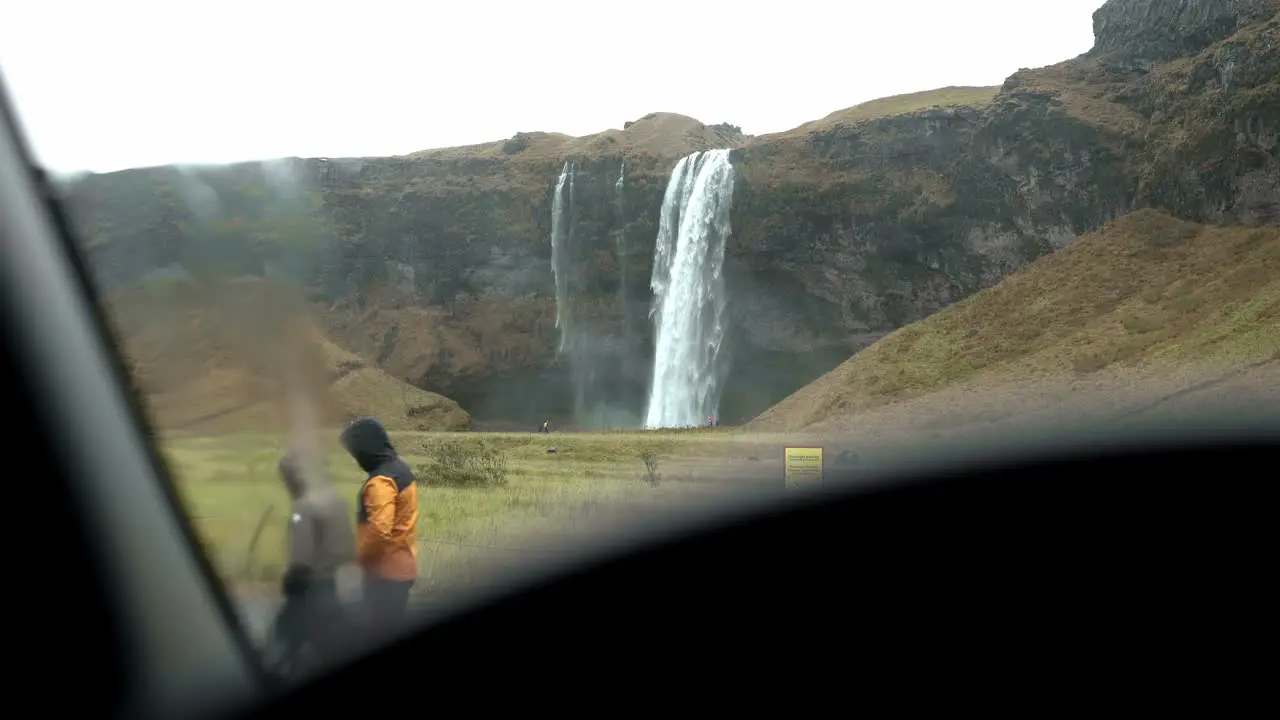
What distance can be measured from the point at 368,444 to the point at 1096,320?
165 ft

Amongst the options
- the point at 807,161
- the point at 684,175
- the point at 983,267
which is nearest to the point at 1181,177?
the point at 983,267

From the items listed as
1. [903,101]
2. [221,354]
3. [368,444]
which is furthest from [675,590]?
[903,101]

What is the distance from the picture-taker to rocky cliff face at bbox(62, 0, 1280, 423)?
58.3m

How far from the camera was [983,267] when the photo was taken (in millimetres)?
66750

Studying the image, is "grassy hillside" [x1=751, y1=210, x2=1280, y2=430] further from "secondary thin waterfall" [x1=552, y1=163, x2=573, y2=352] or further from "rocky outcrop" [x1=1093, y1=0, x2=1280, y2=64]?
"secondary thin waterfall" [x1=552, y1=163, x2=573, y2=352]

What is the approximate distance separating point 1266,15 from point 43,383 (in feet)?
213

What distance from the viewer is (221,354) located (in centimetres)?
434

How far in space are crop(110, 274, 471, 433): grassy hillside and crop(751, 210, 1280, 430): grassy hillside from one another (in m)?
39.0

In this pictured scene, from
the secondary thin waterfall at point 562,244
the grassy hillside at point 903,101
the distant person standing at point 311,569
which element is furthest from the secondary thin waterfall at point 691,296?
the distant person standing at point 311,569

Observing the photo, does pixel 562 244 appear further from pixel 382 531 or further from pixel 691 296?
pixel 382 531

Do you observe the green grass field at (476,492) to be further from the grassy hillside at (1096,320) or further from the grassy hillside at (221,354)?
the grassy hillside at (1096,320)

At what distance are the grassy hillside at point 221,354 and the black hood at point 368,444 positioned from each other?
14.9 inches

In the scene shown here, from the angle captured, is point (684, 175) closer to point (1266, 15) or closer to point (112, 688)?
point (1266, 15)

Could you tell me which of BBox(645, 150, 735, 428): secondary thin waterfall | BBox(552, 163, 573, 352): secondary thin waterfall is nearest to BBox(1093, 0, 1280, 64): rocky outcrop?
BBox(645, 150, 735, 428): secondary thin waterfall
